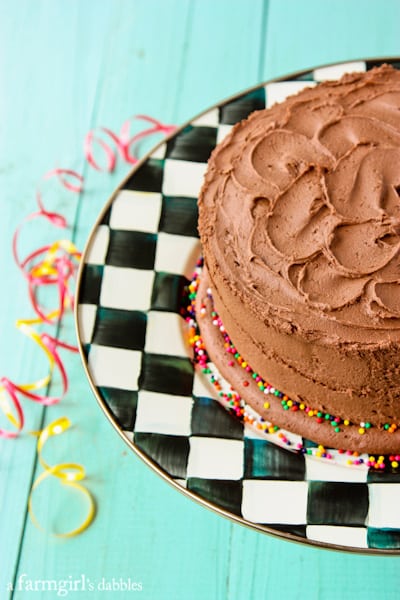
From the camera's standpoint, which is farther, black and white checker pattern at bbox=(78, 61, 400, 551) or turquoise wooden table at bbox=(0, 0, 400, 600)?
turquoise wooden table at bbox=(0, 0, 400, 600)

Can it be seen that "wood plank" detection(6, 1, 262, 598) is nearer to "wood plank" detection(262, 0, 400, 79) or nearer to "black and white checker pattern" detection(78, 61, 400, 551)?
"black and white checker pattern" detection(78, 61, 400, 551)

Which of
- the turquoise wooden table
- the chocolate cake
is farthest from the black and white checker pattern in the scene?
the turquoise wooden table

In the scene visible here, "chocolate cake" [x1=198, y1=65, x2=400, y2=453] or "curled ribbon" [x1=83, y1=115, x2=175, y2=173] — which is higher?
"curled ribbon" [x1=83, y1=115, x2=175, y2=173]

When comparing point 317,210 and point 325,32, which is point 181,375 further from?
point 325,32

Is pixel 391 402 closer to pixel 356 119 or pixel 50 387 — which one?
pixel 356 119

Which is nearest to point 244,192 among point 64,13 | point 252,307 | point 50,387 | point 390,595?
point 252,307

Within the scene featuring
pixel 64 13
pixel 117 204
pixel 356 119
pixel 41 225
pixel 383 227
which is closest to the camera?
pixel 383 227

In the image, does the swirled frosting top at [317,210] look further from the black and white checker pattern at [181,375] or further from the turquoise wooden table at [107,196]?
the turquoise wooden table at [107,196]
